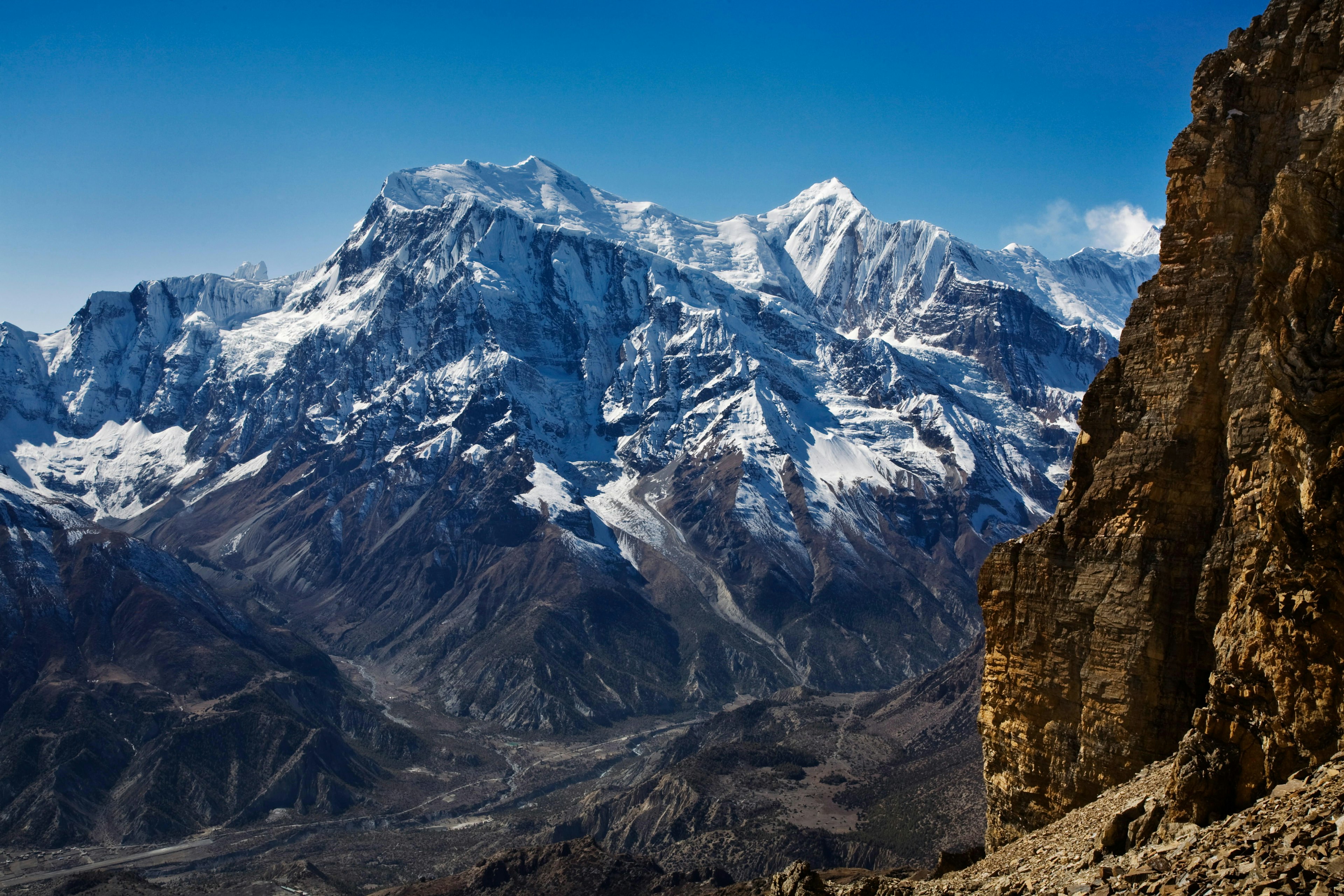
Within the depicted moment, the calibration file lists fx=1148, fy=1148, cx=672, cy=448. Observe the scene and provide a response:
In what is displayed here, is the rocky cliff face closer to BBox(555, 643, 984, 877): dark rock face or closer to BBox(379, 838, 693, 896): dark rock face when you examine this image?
BBox(379, 838, 693, 896): dark rock face

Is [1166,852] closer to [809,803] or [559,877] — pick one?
[559,877]

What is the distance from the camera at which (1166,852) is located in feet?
78.0

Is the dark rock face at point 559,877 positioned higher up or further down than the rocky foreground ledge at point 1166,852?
further down

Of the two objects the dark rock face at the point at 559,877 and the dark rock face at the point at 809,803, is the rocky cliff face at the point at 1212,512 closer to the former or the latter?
the dark rock face at the point at 559,877

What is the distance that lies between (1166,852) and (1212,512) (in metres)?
10.0

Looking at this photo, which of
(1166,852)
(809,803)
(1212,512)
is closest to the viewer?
(1166,852)

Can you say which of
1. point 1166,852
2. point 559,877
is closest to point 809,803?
point 559,877

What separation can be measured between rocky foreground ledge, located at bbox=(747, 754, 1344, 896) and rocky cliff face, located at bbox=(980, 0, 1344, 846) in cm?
116

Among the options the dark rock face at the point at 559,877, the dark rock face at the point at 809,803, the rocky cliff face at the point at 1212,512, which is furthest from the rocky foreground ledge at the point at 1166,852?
the dark rock face at the point at 809,803

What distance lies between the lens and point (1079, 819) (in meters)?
30.6

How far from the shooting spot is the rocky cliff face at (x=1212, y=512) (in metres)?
23.9

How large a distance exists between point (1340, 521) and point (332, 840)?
189 m

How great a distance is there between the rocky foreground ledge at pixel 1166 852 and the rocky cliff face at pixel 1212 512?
1.16 meters

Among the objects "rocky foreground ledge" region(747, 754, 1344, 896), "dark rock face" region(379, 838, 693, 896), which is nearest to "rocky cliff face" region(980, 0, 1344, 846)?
"rocky foreground ledge" region(747, 754, 1344, 896)
